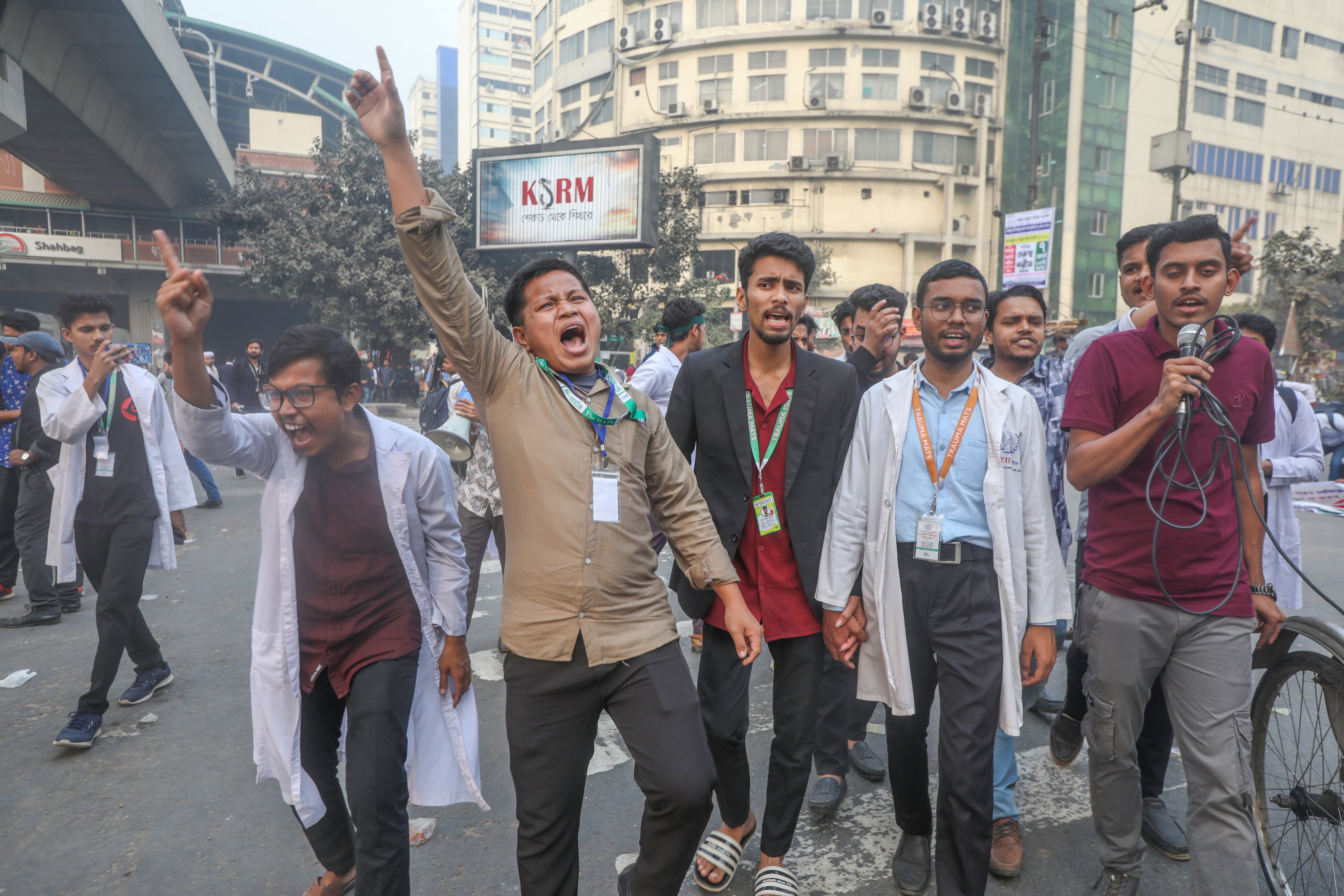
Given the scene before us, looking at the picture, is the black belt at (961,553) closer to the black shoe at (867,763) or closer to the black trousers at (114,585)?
the black shoe at (867,763)

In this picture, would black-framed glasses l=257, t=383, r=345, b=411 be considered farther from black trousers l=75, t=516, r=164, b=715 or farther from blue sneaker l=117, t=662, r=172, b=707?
blue sneaker l=117, t=662, r=172, b=707

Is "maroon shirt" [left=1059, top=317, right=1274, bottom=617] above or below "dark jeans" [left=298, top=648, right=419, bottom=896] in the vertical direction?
above

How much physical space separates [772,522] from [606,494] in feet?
2.72

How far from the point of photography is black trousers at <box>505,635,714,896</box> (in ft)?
7.26

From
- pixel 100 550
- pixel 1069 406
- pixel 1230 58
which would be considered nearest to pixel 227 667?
pixel 100 550

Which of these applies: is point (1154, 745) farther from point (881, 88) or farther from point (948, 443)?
point (881, 88)

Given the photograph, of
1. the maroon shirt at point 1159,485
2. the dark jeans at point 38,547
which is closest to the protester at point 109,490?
the dark jeans at point 38,547

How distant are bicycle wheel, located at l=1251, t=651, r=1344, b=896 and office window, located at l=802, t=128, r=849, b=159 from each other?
41.0 m

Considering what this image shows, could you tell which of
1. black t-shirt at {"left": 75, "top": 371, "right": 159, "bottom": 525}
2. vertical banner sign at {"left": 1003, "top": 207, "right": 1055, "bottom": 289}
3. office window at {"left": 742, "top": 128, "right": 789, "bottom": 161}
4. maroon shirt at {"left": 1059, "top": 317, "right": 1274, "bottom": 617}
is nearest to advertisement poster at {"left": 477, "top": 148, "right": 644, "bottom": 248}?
vertical banner sign at {"left": 1003, "top": 207, "right": 1055, "bottom": 289}

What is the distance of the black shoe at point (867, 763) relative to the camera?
12.1 ft

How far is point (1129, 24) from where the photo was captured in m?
41.5

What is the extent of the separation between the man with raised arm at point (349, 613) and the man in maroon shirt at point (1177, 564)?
2.05 m

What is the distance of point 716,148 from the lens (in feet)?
137

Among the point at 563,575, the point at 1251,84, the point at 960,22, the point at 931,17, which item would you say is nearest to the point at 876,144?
the point at 931,17
